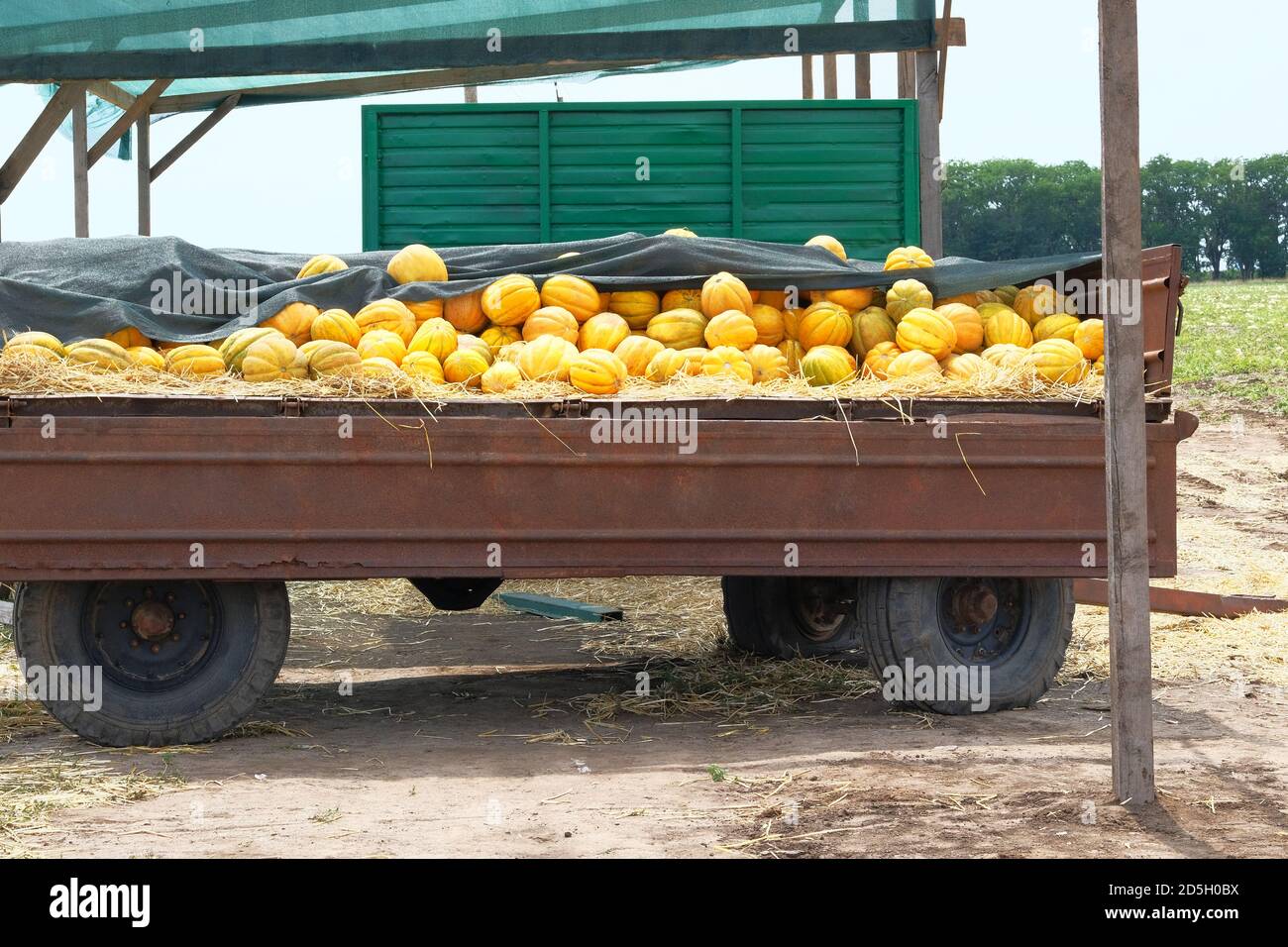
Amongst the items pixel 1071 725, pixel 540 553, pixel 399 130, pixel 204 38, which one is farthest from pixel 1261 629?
pixel 204 38

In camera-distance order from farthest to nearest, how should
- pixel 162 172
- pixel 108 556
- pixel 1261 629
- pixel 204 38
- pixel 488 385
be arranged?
1. pixel 162 172
2. pixel 204 38
3. pixel 1261 629
4. pixel 488 385
5. pixel 108 556

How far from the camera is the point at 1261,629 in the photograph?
29.9 feet

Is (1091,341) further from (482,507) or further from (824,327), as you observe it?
(482,507)

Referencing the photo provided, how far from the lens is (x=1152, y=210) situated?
7706 cm

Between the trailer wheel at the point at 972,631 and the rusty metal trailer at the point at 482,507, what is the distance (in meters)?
0.02

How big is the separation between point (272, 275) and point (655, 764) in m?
3.23

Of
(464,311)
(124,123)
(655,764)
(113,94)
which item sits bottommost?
(655,764)

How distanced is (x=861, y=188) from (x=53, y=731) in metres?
6.15

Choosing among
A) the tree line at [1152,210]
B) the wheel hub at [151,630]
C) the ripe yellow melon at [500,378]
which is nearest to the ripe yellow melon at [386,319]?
the ripe yellow melon at [500,378]

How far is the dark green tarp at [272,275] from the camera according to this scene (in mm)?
6637

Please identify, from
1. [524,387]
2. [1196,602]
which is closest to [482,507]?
[524,387]

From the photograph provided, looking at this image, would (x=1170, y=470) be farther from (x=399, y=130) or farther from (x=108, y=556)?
(x=399, y=130)

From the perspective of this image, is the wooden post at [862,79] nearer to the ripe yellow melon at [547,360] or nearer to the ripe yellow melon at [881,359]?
the ripe yellow melon at [881,359]

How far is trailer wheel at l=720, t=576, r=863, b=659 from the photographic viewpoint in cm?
830
